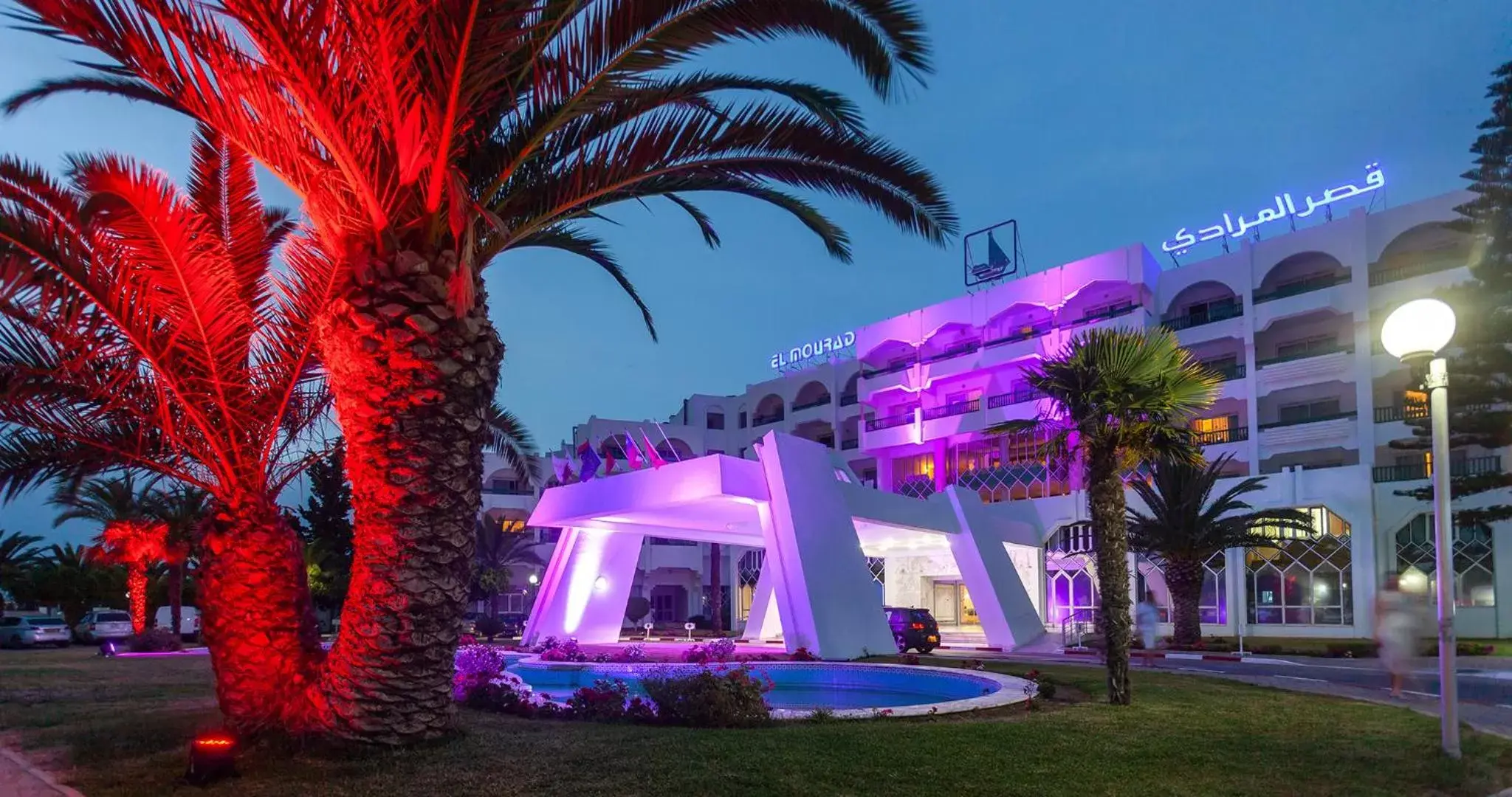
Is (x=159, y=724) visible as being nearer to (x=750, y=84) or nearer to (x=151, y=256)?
(x=151, y=256)

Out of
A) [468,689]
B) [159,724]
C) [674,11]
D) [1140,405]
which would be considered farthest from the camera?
[1140,405]

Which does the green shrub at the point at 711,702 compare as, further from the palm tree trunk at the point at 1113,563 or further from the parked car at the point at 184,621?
the parked car at the point at 184,621

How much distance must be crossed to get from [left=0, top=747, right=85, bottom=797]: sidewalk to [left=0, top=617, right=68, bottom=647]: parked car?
34.8 m

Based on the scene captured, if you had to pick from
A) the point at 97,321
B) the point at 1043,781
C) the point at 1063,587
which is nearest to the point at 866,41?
the point at 1043,781

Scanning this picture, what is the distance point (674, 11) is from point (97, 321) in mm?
5721

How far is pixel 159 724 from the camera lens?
10.6 metres

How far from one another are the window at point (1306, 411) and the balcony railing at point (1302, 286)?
179 inches

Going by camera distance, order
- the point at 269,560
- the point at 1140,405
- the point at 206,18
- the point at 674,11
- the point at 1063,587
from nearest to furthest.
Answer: the point at 206,18 < the point at 674,11 < the point at 269,560 < the point at 1140,405 < the point at 1063,587


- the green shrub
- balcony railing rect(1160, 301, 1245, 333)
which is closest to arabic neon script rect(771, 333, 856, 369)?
balcony railing rect(1160, 301, 1245, 333)

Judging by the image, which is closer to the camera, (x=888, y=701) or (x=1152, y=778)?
(x=1152, y=778)

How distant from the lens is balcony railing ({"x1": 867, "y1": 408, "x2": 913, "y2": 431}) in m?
54.0

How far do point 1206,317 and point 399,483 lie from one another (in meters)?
43.1

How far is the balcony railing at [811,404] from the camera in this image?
6294 centimetres

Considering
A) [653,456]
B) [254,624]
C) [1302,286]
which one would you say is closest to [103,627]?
[653,456]
